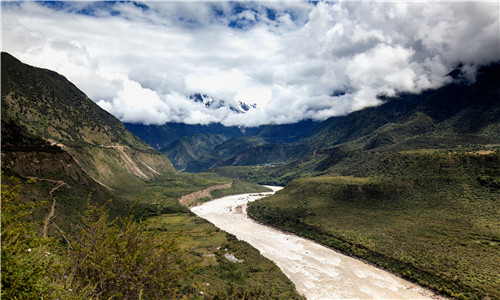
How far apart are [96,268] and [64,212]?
6164 cm

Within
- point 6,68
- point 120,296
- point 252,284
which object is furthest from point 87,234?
point 6,68

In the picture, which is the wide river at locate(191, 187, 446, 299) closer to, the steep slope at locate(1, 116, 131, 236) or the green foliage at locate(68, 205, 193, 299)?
the steep slope at locate(1, 116, 131, 236)

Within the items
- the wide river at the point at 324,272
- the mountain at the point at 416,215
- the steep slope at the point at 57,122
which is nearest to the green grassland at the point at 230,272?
the wide river at the point at 324,272

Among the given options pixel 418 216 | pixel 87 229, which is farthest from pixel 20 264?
pixel 418 216

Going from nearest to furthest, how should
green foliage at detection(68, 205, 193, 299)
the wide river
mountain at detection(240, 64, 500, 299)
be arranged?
green foliage at detection(68, 205, 193, 299), the wide river, mountain at detection(240, 64, 500, 299)

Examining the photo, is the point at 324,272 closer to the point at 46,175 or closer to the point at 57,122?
the point at 46,175

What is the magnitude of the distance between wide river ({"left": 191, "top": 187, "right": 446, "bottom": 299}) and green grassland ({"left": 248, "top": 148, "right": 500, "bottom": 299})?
4.38 meters

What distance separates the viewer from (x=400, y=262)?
7925cm

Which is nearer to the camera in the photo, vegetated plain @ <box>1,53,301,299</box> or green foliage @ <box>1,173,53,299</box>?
green foliage @ <box>1,173,53,299</box>

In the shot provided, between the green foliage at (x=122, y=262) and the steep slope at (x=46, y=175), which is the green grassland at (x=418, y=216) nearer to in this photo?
the green foliage at (x=122, y=262)

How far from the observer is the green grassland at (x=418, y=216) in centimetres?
7175

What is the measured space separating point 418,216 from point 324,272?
4678 cm

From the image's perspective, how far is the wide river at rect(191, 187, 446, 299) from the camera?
66.7 m

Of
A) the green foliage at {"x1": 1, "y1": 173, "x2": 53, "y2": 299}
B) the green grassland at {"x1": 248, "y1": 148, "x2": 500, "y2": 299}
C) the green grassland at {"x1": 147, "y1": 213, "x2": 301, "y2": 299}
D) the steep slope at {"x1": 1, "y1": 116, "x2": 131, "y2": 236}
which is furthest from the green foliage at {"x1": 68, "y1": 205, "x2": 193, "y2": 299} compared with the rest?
the green grassland at {"x1": 248, "y1": 148, "x2": 500, "y2": 299}
